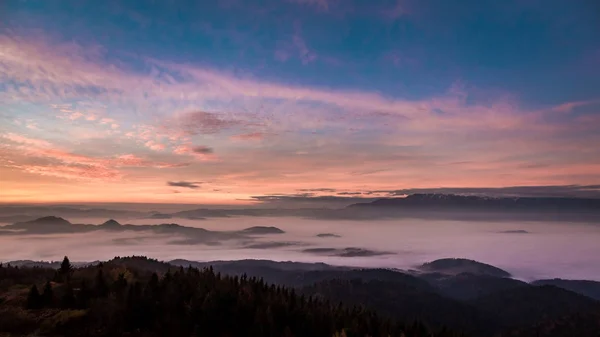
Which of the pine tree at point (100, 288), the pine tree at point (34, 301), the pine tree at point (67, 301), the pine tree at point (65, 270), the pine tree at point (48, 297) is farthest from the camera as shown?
the pine tree at point (65, 270)

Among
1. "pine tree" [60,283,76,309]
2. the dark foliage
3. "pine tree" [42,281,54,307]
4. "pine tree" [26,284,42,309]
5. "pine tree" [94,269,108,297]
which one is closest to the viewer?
the dark foliage

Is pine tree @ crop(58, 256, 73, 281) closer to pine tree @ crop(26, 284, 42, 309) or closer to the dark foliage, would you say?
the dark foliage

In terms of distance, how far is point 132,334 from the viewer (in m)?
57.3

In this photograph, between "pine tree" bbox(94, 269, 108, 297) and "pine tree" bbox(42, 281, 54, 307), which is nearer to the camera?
"pine tree" bbox(42, 281, 54, 307)

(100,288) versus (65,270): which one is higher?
(65,270)

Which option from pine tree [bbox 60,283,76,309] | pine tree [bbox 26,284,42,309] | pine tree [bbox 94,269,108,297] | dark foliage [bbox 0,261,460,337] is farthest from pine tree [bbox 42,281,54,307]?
pine tree [bbox 94,269,108,297]

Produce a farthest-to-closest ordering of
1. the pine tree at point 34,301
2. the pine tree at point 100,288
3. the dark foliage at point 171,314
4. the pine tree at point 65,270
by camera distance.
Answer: the pine tree at point 65,270 → the pine tree at point 100,288 → the pine tree at point 34,301 → the dark foliage at point 171,314

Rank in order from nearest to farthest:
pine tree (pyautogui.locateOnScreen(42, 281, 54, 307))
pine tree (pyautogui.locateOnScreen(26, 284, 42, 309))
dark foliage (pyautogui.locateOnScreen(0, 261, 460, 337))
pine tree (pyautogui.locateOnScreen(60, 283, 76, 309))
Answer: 1. dark foliage (pyautogui.locateOnScreen(0, 261, 460, 337))
2. pine tree (pyautogui.locateOnScreen(26, 284, 42, 309))
3. pine tree (pyautogui.locateOnScreen(60, 283, 76, 309))
4. pine tree (pyautogui.locateOnScreen(42, 281, 54, 307))

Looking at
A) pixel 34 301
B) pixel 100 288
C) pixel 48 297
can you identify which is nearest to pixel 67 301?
pixel 48 297

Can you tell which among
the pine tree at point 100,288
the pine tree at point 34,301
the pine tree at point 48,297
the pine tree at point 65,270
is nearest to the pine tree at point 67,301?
the pine tree at point 48,297

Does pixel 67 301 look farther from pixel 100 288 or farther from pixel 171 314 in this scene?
pixel 171 314

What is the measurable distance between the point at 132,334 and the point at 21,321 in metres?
14.7

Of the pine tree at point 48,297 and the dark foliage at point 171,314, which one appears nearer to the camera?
the dark foliage at point 171,314

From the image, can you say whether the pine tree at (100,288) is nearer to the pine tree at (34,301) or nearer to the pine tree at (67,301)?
the pine tree at (67,301)
